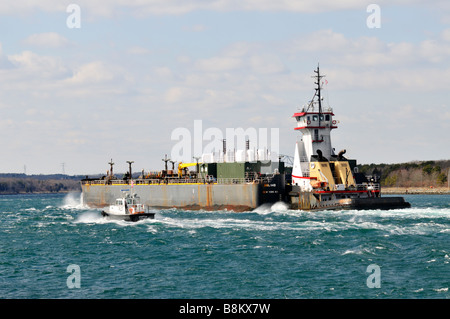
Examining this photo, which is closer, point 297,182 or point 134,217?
point 134,217

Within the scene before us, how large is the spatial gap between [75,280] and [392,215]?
42.5m

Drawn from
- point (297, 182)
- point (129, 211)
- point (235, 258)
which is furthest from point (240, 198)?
point (235, 258)

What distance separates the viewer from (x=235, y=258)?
42.2 m

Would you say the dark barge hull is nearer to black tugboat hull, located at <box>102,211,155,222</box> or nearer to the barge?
the barge

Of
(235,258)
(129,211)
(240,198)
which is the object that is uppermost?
(240,198)

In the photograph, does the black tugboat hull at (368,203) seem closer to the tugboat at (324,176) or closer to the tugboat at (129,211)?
the tugboat at (324,176)

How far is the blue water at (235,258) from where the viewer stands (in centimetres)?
3281

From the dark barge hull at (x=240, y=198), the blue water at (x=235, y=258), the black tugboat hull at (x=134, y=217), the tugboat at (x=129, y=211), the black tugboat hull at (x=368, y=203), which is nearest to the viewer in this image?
the blue water at (x=235, y=258)

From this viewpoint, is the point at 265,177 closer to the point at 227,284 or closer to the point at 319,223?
the point at 319,223

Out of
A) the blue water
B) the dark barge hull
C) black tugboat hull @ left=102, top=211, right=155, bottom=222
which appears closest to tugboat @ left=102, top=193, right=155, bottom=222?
black tugboat hull @ left=102, top=211, right=155, bottom=222

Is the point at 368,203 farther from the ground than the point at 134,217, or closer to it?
farther from the ground

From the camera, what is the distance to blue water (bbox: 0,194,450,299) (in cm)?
3281

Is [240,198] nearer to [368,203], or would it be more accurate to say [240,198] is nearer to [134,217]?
[368,203]

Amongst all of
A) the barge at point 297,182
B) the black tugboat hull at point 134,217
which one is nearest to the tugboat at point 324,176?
the barge at point 297,182
